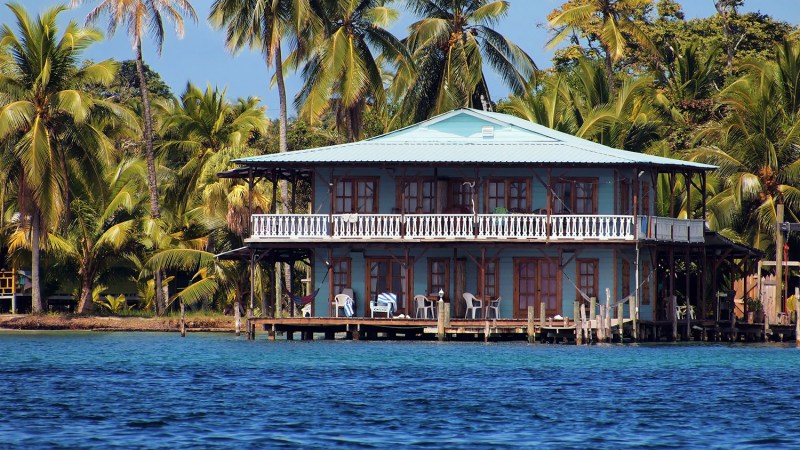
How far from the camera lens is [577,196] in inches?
1741

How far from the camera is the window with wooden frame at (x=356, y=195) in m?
44.5

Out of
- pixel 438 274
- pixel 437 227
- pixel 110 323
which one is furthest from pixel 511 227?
pixel 110 323

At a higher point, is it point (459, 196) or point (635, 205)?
point (459, 196)

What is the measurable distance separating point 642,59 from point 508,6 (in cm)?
1440

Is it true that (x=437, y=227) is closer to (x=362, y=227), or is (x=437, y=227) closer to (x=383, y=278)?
(x=362, y=227)

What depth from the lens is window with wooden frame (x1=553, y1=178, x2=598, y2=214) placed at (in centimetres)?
4416

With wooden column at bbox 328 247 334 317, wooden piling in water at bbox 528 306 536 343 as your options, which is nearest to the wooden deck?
wooden piling in water at bbox 528 306 536 343

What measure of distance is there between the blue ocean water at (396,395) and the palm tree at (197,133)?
13.2m

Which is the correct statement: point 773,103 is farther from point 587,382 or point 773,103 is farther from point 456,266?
point 587,382

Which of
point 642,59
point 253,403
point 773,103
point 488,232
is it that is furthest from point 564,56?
point 253,403

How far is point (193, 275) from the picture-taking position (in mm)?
55812

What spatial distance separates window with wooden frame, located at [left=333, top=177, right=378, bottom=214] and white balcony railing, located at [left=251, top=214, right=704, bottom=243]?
1190 millimetres

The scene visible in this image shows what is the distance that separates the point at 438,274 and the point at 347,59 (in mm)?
10746

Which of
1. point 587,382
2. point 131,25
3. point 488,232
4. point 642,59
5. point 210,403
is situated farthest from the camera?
point 642,59
